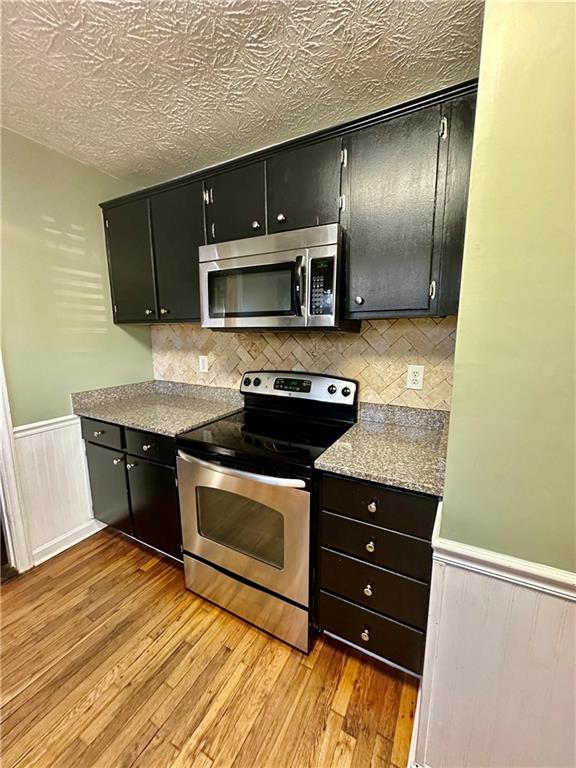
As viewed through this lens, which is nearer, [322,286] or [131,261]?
[322,286]

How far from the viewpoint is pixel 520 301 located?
2.40 ft

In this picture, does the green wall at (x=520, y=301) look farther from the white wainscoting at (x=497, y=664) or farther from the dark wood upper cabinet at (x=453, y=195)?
the dark wood upper cabinet at (x=453, y=195)

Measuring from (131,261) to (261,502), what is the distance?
5.78ft

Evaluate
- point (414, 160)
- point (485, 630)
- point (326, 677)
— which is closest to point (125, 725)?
point (326, 677)

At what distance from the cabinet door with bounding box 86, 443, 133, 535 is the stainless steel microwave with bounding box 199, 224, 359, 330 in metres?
1.07

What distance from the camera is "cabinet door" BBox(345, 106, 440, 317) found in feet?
4.03

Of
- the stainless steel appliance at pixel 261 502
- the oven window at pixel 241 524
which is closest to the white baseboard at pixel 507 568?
the stainless steel appliance at pixel 261 502

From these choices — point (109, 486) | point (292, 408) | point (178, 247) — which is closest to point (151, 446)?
point (109, 486)

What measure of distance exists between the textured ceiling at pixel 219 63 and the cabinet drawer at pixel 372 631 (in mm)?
2116

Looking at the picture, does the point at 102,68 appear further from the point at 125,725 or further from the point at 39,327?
the point at 125,725

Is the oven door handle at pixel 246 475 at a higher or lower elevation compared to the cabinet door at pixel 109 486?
higher

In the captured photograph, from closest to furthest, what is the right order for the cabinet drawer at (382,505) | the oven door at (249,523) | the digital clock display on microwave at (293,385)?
the cabinet drawer at (382,505)
the oven door at (249,523)
the digital clock display on microwave at (293,385)

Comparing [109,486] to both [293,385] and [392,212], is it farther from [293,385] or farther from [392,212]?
[392,212]

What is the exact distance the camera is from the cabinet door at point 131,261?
2.00 metres
